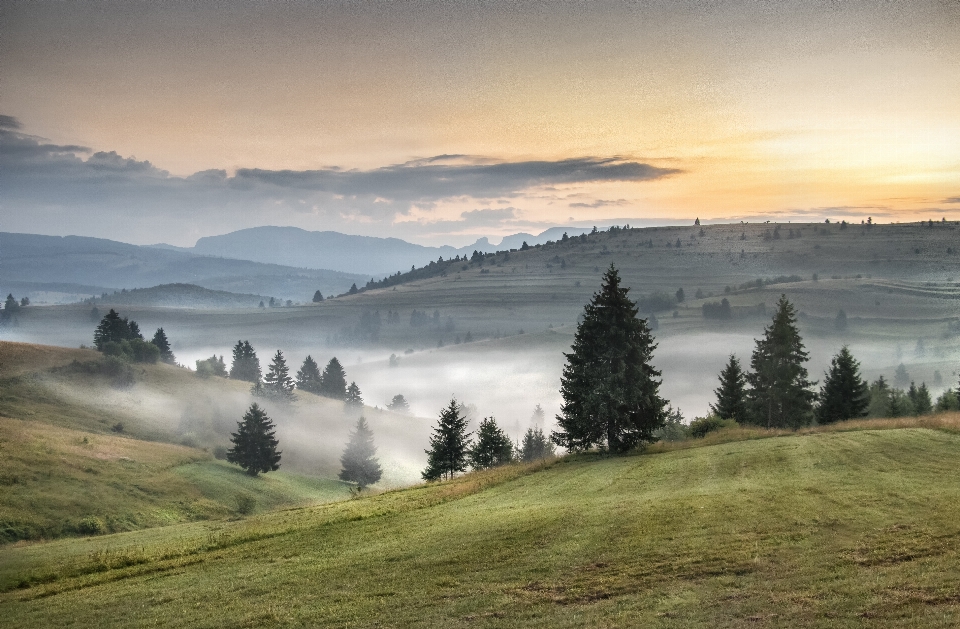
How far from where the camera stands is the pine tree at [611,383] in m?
49.0

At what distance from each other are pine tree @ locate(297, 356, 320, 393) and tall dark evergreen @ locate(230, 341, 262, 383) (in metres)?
12.7

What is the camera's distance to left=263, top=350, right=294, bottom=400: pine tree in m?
141

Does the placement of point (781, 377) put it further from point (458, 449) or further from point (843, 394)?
point (458, 449)

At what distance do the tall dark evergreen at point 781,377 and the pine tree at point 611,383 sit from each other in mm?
21852

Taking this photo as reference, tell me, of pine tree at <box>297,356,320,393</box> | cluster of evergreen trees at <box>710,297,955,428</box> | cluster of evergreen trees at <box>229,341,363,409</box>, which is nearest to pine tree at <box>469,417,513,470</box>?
cluster of evergreen trees at <box>710,297,955,428</box>

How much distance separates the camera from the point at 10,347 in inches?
4884

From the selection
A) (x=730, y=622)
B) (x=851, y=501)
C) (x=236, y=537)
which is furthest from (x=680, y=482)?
(x=236, y=537)

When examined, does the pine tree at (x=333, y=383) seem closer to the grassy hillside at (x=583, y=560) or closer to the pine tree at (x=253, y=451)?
the pine tree at (x=253, y=451)

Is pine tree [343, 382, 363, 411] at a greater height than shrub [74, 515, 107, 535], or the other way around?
shrub [74, 515, 107, 535]

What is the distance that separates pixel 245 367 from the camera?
595ft

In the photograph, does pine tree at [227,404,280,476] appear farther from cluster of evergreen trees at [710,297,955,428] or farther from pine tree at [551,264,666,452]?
cluster of evergreen trees at [710,297,955,428]

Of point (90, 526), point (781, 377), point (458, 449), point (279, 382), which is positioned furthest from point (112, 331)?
point (781, 377)

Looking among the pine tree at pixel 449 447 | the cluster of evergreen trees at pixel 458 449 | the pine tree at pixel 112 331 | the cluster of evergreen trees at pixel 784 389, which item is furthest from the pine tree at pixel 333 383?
the cluster of evergreen trees at pixel 784 389

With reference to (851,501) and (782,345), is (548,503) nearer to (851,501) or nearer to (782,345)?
(851,501)
